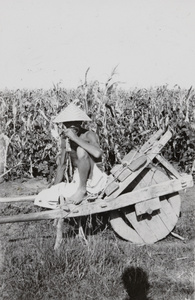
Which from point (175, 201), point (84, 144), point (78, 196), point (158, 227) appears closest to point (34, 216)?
point (78, 196)

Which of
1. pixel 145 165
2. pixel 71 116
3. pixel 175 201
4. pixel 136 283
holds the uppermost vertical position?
pixel 71 116

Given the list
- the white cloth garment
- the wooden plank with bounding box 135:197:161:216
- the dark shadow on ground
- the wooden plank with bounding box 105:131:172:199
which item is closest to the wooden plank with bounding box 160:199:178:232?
the wooden plank with bounding box 135:197:161:216

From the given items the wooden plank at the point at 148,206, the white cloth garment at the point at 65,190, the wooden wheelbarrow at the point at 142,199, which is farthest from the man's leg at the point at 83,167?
the wooden plank at the point at 148,206

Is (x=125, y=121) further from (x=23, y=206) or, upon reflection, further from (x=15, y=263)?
(x=15, y=263)

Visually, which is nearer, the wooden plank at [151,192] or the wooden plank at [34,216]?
the wooden plank at [34,216]

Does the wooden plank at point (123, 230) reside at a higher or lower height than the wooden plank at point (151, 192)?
lower

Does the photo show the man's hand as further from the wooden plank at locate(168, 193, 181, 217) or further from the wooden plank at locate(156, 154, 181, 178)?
the wooden plank at locate(168, 193, 181, 217)

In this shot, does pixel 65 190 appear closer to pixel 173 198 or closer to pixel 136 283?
pixel 173 198

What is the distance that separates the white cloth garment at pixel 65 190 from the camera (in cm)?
421

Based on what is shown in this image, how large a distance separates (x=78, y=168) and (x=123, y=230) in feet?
2.81

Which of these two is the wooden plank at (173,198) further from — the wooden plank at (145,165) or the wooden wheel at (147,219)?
the wooden plank at (145,165)

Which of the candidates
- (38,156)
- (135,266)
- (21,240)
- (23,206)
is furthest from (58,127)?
(135,266)

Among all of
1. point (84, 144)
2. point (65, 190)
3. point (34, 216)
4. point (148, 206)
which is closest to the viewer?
point (34, 216)

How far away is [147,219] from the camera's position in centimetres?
416
